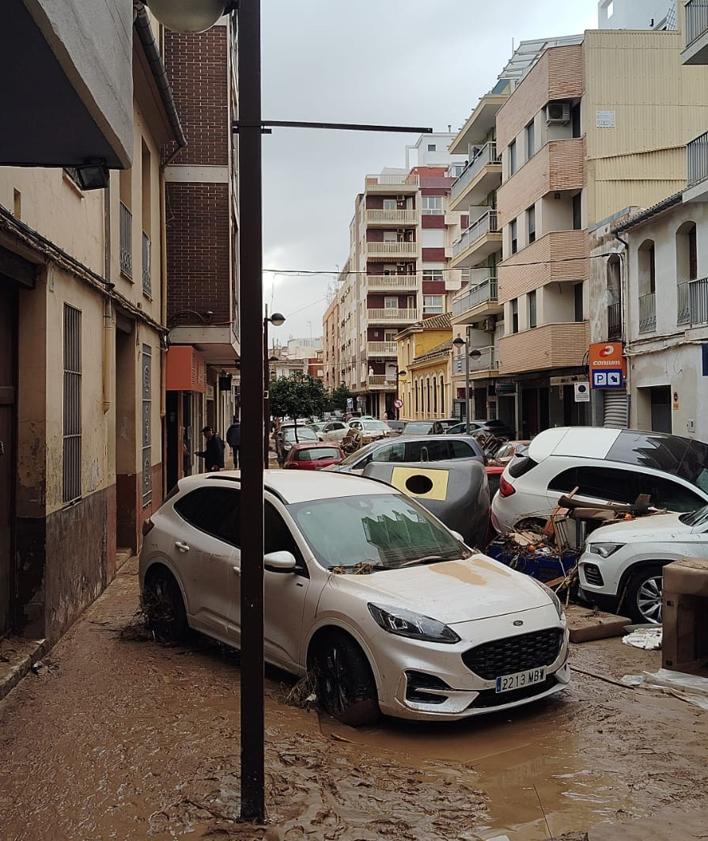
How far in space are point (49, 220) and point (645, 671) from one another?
252 inches

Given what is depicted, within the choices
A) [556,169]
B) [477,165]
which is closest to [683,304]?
[556,169]

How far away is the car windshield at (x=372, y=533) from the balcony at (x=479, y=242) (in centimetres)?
3086

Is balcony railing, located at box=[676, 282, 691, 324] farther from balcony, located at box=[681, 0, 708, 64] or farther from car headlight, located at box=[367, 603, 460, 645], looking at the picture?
car headlight, located at box=[367, 603, 460, 645]

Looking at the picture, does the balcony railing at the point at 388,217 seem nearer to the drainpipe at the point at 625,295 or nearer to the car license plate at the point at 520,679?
the drainpipe at the point at 625,295

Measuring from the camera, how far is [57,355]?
25.1 feet

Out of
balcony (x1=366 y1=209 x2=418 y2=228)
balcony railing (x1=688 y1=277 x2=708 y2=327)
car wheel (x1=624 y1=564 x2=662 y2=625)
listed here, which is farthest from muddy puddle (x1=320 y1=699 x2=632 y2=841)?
balcony (x1=366 y1=209 x2=418 y2=228)

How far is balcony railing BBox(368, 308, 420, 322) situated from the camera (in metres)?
69.0

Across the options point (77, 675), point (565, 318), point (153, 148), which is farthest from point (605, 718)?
point (565, 318)

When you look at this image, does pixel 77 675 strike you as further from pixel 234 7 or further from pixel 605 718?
pixel 234 7

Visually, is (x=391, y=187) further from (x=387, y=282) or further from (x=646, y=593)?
(x=646, y=593)

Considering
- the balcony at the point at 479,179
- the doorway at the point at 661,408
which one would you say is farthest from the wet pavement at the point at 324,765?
the balcony at the point at 479,179

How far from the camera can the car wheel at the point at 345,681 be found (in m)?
5.37

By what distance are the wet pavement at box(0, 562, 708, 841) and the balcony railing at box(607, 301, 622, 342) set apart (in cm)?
2061

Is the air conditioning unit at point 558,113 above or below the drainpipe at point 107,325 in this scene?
above
